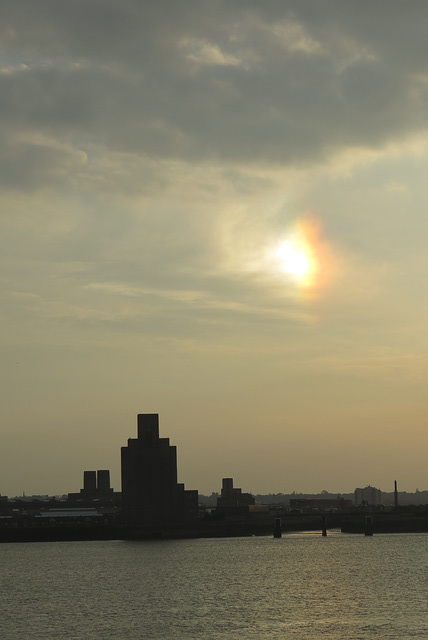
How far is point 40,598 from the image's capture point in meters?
132

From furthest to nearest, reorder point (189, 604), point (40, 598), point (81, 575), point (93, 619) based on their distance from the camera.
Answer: point (81, 575) < point (40, 598) < point (189, 604) < point (93, 619)

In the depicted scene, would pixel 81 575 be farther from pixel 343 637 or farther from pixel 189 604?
pixel 343 637

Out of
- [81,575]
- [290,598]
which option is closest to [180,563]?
[81,575]

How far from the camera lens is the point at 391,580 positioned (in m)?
146

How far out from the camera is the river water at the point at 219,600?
320 feet

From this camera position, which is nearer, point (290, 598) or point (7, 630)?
point (7, 630)

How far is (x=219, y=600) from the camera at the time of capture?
12281cm

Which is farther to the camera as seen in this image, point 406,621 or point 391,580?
point 391,580

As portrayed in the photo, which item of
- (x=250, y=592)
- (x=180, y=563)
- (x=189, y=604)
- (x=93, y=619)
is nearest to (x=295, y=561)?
(x=180, y=563)

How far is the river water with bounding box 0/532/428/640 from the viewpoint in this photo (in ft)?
320

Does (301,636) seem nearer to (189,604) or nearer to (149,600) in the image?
(189,604)

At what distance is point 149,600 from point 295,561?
232 ft

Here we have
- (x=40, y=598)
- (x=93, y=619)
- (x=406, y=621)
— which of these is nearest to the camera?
(x=406, y=621)

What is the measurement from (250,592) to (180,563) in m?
58.4
